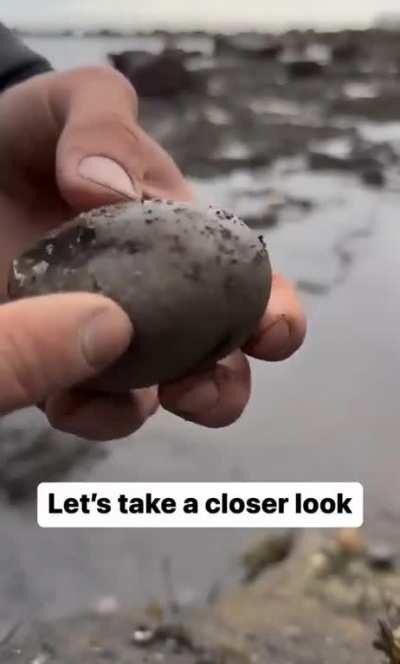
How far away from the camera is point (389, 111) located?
5.12ft

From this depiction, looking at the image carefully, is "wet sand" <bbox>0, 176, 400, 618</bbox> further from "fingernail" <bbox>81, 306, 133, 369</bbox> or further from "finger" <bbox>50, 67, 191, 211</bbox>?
"fingernail" <bbox>81, 306, 133, 369</bbox>

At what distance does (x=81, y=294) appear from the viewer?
14.9 inches

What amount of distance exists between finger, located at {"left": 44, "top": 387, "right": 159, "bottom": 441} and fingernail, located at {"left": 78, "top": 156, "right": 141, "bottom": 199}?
12cm

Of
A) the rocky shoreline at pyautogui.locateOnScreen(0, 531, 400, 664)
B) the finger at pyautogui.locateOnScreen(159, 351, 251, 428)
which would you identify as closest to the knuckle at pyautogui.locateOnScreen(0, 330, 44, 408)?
the finger at pyautogui.locateOnScreen(159, 351, 251, 428)

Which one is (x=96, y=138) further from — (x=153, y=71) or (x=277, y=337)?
(x=153, y=71)

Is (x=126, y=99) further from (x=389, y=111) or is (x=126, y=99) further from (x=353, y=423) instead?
(x=389, y=111)

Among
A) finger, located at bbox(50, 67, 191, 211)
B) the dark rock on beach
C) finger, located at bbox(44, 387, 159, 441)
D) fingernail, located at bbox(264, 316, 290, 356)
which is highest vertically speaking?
finger, located at bbox(50, 67, 191, 211)

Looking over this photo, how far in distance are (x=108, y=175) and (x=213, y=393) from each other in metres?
0.15

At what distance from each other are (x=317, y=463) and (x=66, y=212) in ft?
1.46

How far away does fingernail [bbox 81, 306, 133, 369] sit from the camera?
0.37 meters

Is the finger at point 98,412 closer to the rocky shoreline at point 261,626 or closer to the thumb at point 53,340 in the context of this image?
the thumb at point 53,340

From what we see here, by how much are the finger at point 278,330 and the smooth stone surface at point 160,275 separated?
0.06 m

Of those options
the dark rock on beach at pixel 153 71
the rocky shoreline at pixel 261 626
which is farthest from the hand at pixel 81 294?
the dark rock on beach at pixel 153 71

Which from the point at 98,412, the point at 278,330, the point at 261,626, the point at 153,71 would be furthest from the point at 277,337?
the point at 153,71
